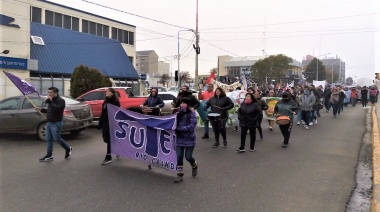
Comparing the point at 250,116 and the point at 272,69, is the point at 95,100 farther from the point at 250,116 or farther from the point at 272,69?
the point at 272,69

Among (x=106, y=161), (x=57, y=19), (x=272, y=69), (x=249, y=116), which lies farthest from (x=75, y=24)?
(x=272, y=69)

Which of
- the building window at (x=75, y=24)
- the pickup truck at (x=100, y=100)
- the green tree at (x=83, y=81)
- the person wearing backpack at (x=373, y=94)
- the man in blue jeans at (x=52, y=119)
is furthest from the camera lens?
the building window at (x=75, y=24)

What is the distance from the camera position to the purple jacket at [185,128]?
Answer: 20.8 feet

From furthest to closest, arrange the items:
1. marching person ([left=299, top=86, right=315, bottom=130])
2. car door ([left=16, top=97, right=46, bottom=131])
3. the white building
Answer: the white building → marching person ([left=299, top=86, right=315, bottom=130]) → car door ([left=16, top=97, right=46, bottom=131])

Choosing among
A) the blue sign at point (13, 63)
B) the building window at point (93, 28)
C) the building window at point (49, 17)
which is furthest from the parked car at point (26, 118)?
the building window at point (93, 28)

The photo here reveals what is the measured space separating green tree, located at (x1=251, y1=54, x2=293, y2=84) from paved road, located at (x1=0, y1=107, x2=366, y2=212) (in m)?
56.3

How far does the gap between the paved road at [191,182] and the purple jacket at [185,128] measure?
719mm

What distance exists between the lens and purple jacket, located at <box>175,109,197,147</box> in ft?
20.8

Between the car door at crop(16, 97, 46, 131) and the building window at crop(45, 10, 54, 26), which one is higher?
the building window at crop(45, 10, 54, 26)

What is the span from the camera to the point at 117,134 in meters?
7.56

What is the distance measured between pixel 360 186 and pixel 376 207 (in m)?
1.35

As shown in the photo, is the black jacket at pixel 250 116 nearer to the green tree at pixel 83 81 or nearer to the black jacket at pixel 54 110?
the black jacket at pixel 54 110

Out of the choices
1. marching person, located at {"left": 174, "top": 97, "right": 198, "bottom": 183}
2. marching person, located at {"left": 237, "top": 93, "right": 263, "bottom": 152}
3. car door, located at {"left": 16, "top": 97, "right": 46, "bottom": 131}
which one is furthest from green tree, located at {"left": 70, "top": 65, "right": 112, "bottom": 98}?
marching person, located at {"left": 174, "top": 97, "right": 198, "bottom": 183}

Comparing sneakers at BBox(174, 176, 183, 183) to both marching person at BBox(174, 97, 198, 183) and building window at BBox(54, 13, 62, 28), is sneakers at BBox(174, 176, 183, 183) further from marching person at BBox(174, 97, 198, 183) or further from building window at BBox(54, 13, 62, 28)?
building window at BBox(54, 13, 62, 28)
